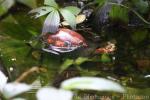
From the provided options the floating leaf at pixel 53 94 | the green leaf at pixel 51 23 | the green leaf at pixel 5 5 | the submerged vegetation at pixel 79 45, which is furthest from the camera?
the green leaf at pixel 5 5

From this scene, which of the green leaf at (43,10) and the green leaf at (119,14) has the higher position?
the green leaf at (119,14)

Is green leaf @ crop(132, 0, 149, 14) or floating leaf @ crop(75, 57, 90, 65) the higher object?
green leaf @ crop(132, 0, 149, 14)

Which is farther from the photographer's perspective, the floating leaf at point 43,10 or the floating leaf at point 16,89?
the floating leaf at point 43,10

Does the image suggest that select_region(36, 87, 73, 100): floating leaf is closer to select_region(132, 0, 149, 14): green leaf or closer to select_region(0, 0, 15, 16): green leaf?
select_region(0, 0, 15, 16): green leaf

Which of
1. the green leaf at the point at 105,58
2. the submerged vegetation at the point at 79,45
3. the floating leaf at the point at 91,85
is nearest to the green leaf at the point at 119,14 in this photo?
the submerged vegetation at the point at 79,45

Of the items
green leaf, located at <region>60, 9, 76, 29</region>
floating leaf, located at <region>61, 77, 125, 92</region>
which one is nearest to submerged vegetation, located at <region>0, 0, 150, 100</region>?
green leaf, located at <region>60, 9, 76, 29</region>

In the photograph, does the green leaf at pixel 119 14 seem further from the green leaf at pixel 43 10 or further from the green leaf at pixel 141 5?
the green leaf at pixel 43 10

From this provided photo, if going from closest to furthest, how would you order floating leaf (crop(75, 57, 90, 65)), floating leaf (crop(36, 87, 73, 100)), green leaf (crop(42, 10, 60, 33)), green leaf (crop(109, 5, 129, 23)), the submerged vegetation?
floating leaf (crop(36, 87, 73, 100)) < the submerged vegetation < floating leaf (crop(75, 57, 90, 65)) < green leaf (crop(42, 10, 60, 33)) < green leaf (crop(109, 5, 129, 23))

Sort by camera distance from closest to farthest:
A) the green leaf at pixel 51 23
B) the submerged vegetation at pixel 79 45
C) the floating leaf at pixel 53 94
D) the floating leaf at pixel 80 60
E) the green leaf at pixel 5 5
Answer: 1. the floating leaf at pixel 53 94
2. the submerged vegetation at pixel 79 45
3. the floating leaf at pixel 80 60
4. the green leaf at pixel 51 23
5. the green leaf at pixel 5 5
